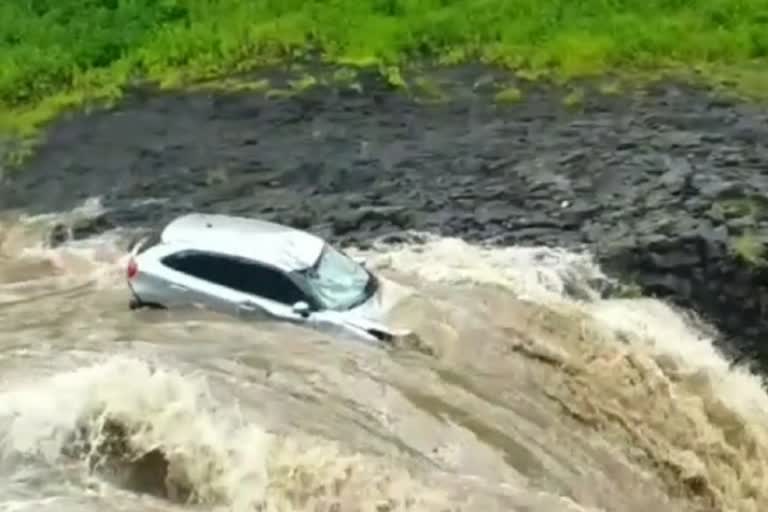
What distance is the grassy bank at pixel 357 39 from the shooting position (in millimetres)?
27766

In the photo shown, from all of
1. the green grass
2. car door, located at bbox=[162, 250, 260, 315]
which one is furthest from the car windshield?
the green grass

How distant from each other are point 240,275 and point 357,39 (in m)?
11.9

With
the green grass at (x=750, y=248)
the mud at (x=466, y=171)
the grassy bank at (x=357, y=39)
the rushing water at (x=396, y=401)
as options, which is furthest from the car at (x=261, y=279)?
the grassy bank at (x=357, y=39)

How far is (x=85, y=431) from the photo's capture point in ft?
44.9

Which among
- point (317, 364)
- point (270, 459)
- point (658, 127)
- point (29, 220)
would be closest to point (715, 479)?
point (317, 364)

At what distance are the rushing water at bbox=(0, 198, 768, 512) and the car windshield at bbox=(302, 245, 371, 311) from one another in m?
0.49

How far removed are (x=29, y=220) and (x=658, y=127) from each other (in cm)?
920

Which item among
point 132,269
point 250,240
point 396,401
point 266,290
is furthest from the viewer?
point 132,269

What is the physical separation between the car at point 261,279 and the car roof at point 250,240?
0.04 ft

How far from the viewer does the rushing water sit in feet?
43.8

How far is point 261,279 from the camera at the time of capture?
17875mm

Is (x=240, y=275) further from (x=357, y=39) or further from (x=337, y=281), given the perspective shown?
(x=357, y=39)

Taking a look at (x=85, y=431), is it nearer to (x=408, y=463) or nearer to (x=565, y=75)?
(x=408, y=463)

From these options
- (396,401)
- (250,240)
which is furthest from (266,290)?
(396,401)
